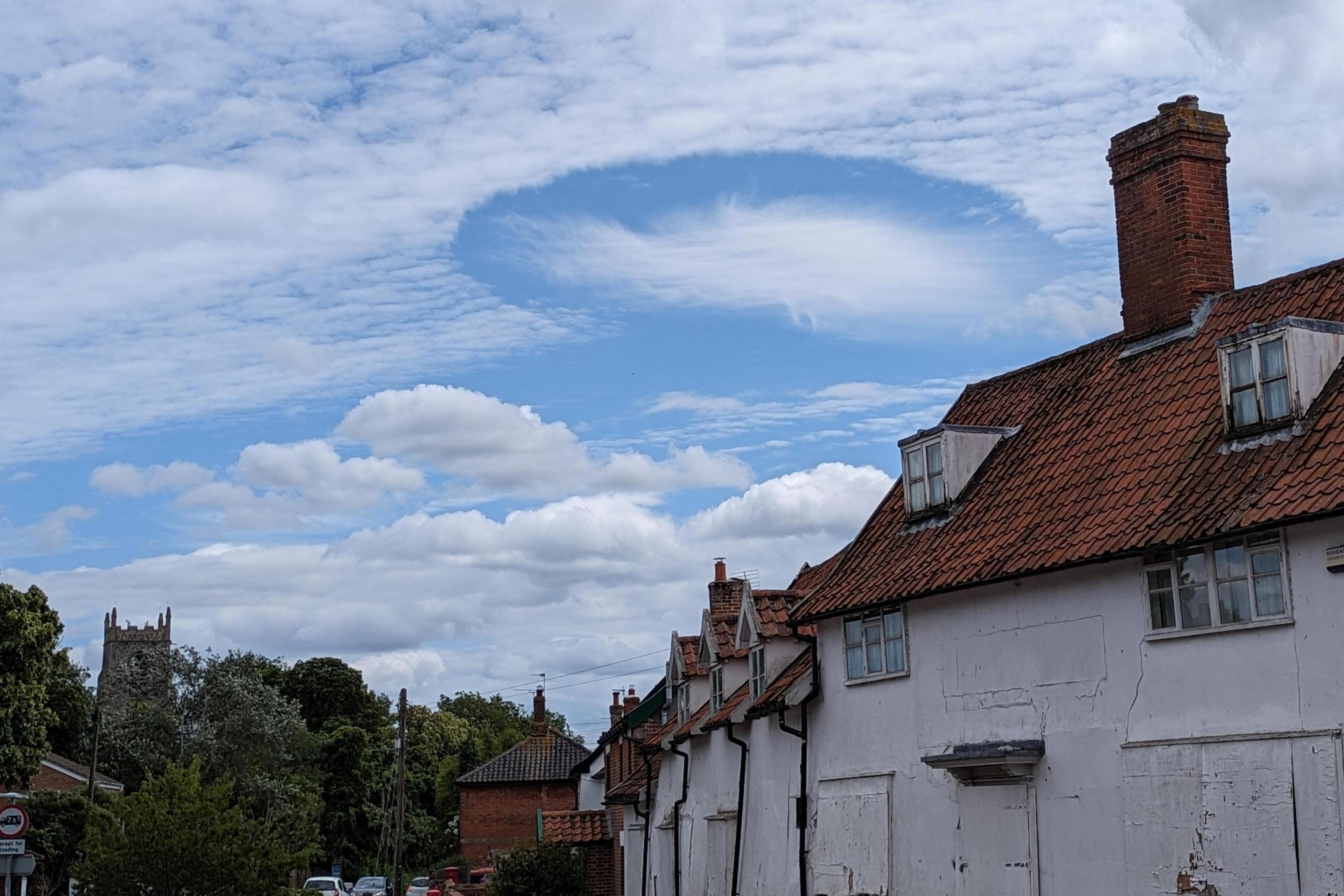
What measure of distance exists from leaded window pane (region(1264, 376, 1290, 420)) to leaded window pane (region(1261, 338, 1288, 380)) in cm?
7

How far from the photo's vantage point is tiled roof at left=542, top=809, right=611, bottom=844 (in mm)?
37469

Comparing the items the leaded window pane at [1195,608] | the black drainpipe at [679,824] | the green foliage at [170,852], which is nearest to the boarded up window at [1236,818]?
the leaded window pane at [1195,608]

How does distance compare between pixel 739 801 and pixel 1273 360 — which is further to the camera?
pixel 739 801

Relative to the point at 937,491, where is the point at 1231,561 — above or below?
below

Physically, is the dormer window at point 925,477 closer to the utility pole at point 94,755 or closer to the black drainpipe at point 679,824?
the black drainpipe at point 679,824

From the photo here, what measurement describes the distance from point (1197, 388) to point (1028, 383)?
15.3 ft

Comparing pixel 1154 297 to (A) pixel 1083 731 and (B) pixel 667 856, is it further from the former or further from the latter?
(B) pixel 667 856

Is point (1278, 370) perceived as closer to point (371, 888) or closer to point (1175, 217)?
point (1175, 217)

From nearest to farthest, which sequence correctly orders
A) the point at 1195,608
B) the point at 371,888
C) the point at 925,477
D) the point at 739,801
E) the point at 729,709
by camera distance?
the point at 1195,608
the point at 925,477
the point at 739,801
the point at 729,709
the point at 371,888

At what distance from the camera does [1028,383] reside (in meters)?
22.2

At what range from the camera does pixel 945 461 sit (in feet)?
68.3

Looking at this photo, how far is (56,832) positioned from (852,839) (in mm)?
33101

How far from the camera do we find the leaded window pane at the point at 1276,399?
15469 millimetres

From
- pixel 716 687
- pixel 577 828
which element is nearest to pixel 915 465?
pixel 716 687
